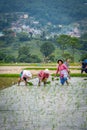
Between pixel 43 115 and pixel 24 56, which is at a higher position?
pixel 43 115

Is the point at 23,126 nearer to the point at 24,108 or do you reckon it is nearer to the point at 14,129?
the point at 14,129

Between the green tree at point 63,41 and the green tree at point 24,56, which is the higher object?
the green tree at point 63,41

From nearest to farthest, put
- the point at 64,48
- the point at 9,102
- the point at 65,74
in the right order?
the point at 9,102
the point at 65,74
the point at 64,48

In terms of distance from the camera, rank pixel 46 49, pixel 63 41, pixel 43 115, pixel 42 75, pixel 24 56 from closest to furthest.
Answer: pixel 43 115
pixel 42 75
pixel 24 56
pixel 46 49
pixel 63 41

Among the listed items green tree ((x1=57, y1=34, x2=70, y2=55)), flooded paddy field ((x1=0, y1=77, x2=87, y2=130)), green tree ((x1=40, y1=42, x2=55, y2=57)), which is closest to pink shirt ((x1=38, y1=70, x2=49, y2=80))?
flooded paddy field ((x1=0, y1=77, x2=87, y2=130))

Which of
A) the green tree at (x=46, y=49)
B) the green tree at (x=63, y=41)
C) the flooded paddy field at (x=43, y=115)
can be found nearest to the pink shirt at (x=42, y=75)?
the flooded paddy field at (x=43, y=115)

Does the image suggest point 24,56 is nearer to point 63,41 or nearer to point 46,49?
point 46,49

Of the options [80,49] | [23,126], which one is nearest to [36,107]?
[23,126]

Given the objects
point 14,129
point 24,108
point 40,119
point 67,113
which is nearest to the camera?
point 14,129

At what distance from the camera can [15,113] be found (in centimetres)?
1051

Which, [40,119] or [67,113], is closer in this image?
[40,119]

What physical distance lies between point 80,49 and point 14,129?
154m

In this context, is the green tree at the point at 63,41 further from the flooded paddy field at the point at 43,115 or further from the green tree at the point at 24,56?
the flooded paddy field at the point at 43,115

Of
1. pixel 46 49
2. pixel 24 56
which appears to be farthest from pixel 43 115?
pixel 46 49
